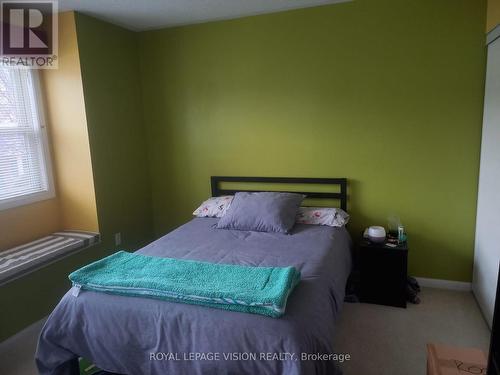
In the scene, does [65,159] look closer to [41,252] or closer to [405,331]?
[41,252]

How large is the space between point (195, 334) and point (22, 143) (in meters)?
2.28

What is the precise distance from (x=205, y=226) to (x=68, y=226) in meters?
1.29

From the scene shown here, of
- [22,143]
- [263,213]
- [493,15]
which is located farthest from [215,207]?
[493,15]

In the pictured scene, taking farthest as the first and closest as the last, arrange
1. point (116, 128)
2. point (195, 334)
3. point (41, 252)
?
point (116, 128) < point (41, 252) < point (195, 334)

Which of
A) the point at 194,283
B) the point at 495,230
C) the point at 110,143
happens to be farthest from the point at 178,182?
the point at 495,230

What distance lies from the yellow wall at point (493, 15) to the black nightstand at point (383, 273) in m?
1.65

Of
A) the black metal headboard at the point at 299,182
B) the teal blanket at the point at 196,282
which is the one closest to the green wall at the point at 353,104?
the black metal headboard at the point at 299,182

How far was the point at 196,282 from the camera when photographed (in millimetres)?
1854

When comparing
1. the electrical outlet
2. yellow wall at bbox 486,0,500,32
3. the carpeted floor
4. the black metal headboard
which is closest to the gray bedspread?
the carpeted floor

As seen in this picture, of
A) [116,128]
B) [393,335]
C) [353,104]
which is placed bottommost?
[393,335]

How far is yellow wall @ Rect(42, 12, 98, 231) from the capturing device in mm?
2928

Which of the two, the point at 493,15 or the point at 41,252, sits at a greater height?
the point at 493,15

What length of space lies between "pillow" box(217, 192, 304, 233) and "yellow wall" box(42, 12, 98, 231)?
48.1 inches

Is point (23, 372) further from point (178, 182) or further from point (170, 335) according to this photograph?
point (178, 182)
